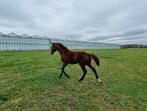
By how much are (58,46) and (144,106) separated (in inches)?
174

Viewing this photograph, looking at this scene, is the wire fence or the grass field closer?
the grass field

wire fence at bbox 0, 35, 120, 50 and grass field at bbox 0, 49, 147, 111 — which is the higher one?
wire fence at bbox 0, 35, 120, 50

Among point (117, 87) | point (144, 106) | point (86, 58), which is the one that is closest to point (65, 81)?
point (86, 58)

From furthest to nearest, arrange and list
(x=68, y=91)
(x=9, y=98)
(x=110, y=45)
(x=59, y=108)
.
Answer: (x=110, y=45) < (x=68, y=91) < (x=9, y=98) < (x=59, y=108)

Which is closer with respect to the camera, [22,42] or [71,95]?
[71,95]

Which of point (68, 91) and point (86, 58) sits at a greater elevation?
point (86, 58)

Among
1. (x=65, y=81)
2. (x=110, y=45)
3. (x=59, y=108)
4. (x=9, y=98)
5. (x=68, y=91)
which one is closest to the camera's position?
(x=59, y=108)

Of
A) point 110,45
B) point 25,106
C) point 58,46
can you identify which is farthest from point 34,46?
point 110,45

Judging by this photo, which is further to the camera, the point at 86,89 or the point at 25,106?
the point at 86,89

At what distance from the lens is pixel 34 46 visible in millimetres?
50781

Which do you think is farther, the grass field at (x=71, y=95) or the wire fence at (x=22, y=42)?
the wire fence at (x=22, y=42)

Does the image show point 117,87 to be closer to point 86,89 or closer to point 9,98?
point 86,89

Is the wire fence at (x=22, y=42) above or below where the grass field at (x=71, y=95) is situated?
above

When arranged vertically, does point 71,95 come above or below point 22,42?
below
